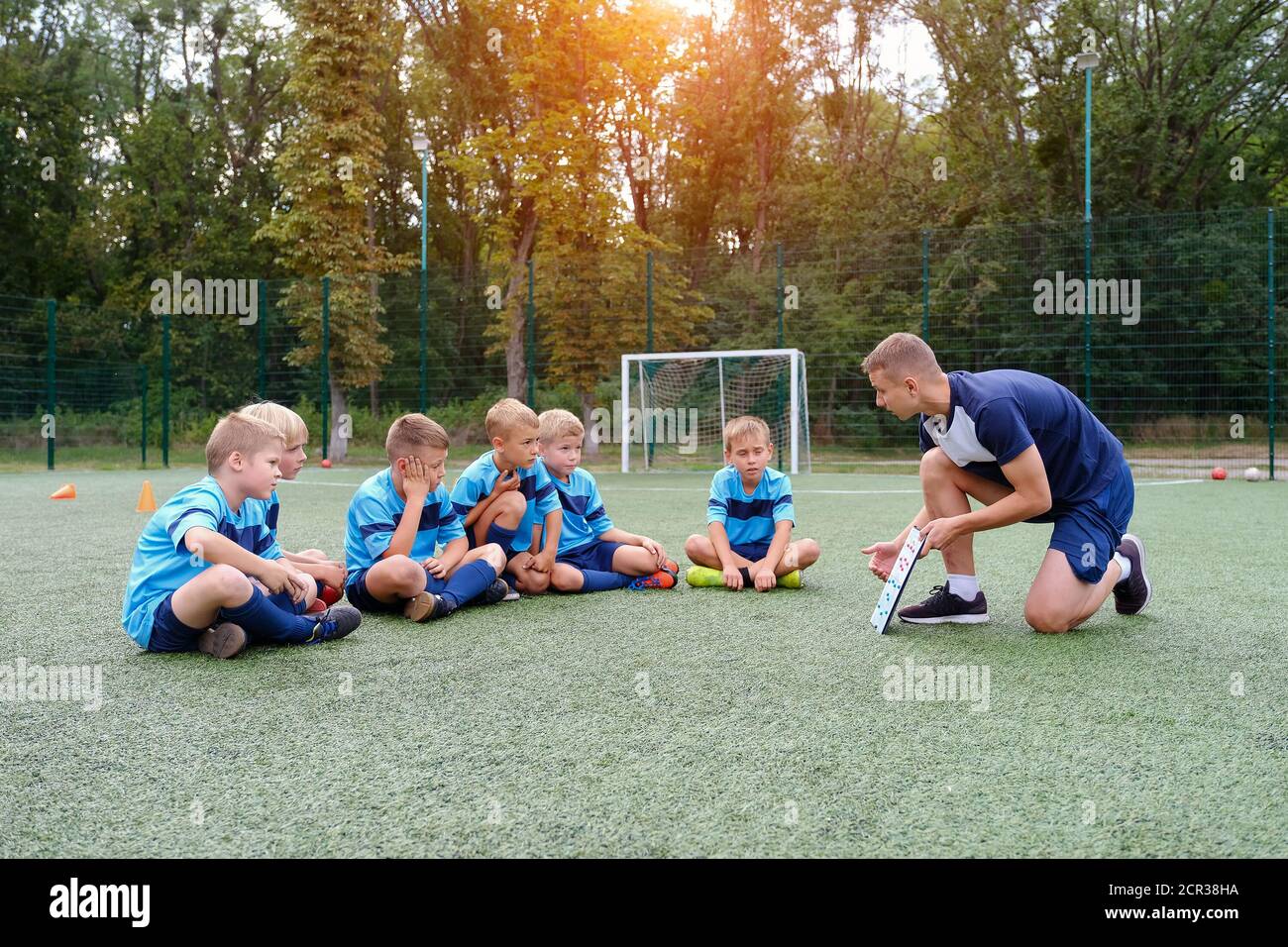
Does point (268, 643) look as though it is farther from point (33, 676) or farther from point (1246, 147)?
point (1246, 147)

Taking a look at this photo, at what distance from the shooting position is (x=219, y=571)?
2.80 metres

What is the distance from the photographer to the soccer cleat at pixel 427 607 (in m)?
3.50

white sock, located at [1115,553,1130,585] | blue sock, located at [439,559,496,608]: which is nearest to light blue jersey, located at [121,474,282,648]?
blue sock, located at [439,559,496,608]

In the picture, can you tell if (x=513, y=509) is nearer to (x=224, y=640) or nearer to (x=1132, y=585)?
(x=224, y=640)

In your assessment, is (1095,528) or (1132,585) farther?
(1132,585)

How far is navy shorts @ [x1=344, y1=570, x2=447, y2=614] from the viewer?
362 cm

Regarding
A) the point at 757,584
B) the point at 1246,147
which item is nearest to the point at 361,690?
the point at 757,584

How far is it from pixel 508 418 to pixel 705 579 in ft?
3.35

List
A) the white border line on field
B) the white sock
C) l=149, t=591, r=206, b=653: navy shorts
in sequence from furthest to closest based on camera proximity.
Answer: the white border line on field → the white sock → l=149, t=591, r=206, b=653: navy shorts

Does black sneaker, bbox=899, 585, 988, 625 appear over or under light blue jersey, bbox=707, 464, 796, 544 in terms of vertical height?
under

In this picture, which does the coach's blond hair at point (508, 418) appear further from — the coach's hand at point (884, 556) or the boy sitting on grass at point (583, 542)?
the coach's hand at point (884, 556)

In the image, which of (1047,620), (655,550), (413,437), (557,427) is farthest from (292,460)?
(1047,620)

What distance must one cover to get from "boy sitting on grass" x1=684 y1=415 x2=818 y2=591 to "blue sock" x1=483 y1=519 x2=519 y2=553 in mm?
723

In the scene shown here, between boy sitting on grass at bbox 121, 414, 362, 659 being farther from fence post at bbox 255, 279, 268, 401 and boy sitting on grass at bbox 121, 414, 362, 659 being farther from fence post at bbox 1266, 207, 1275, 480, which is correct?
fence post at bbox 255, 279, 268, 401
